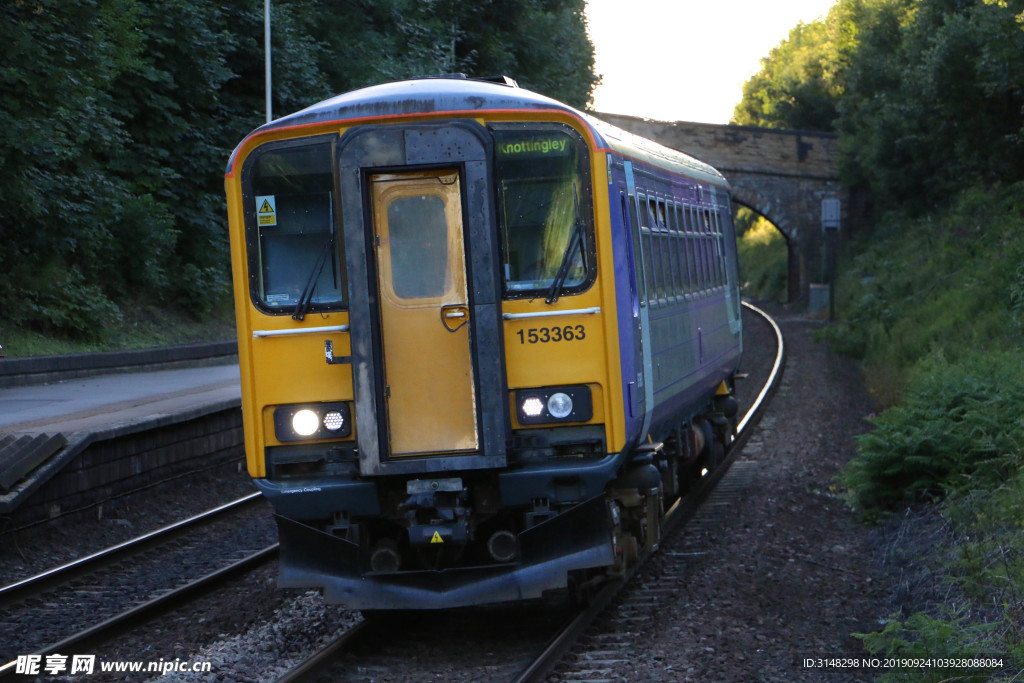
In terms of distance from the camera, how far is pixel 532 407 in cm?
685

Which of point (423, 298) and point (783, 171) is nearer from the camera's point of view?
point (423, 298)

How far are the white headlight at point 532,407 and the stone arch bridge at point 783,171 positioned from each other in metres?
38.0

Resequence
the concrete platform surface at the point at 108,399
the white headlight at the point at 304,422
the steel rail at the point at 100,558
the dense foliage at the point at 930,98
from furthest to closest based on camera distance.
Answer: the dense foliage at the point at 930,98
the concrete platform surface at the point at 108,399
the steel rail at the point at 100,558
the white headlight at the point at 304,422

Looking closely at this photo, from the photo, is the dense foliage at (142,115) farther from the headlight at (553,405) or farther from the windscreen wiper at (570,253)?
the headlight at (553,405)

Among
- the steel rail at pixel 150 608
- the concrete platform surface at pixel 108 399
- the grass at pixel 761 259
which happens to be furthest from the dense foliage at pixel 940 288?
the concrete platform surface at pixel 108 399

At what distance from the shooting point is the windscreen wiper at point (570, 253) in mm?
6852

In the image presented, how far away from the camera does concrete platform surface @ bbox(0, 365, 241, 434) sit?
12.4m

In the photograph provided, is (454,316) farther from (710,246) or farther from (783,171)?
(783,171)

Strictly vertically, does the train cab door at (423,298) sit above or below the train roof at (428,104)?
below

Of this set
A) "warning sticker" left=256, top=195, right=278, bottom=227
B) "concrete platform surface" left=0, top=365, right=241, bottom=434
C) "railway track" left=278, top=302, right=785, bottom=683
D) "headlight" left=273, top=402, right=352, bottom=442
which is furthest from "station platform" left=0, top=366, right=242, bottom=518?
"warning sticker" left=256, top=195, right=278, bottom=227

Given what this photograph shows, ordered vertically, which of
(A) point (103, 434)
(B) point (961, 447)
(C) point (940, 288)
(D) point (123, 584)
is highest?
(C) point (940, 288)

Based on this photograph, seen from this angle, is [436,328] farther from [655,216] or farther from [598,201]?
[655,216]

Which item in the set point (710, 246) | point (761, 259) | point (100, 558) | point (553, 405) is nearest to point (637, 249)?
point (553, 405)

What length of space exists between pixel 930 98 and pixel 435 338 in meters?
25.7
